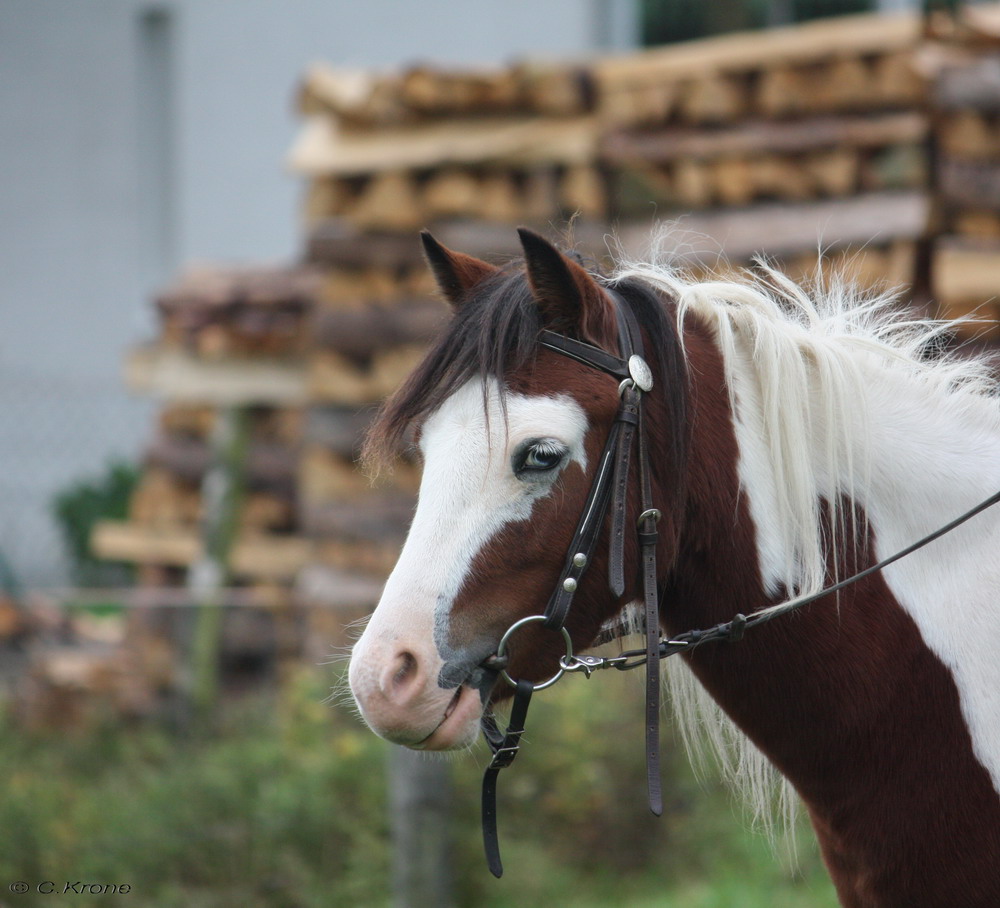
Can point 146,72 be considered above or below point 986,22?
above

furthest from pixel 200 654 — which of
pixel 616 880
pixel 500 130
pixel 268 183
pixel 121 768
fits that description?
pixel 268 183

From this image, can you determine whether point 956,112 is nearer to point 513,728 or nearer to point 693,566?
point 693,566

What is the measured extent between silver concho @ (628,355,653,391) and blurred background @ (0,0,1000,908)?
0.66 m

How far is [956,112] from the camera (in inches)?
193

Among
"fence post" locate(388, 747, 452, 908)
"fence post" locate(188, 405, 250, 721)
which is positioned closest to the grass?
"fence post" locate(388, 747, 452, 908)

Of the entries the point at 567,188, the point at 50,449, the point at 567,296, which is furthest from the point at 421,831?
the point at 50,449

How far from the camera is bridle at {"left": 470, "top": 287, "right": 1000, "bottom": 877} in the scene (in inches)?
78.2

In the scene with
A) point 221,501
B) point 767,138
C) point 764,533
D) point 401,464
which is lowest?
point 221,501

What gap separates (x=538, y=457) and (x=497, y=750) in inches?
22.8

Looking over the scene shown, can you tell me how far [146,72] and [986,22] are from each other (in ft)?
32.2

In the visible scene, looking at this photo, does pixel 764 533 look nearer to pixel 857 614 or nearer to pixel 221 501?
pixel 857 614

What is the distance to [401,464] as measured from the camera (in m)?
5.71

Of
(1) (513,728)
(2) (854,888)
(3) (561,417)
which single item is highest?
(3) (561,417)

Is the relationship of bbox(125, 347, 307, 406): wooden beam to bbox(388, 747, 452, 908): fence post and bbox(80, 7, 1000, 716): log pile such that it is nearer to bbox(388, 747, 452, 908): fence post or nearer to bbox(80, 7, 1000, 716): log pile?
bbox(80, 7, 1000, 716): log pile
